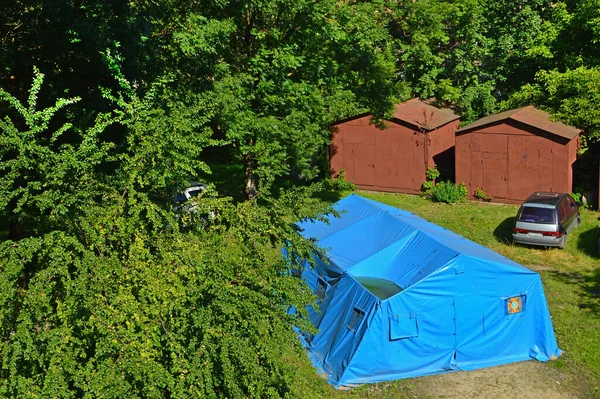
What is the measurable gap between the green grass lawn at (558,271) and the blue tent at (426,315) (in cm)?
45

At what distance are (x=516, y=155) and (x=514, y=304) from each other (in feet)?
34.8

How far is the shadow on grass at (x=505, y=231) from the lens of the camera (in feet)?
63.6

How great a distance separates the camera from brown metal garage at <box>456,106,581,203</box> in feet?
70.0

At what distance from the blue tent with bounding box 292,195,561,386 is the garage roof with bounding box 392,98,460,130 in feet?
36.4

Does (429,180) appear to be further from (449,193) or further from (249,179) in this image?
(249,179)

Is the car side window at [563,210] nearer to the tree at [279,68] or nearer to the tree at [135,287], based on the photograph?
the tree at [279,68]

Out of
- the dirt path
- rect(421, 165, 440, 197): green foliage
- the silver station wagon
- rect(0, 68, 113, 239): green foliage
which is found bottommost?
the dirt path

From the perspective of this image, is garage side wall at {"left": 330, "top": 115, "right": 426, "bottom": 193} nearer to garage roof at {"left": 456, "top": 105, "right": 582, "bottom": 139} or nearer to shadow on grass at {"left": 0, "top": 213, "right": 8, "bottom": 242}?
garage roof at {"left": 456, "top": 105, "right": 582, "bottom": 139}

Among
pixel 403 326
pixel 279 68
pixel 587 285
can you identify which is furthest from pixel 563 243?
pixel 279 68

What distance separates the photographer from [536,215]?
18.3m

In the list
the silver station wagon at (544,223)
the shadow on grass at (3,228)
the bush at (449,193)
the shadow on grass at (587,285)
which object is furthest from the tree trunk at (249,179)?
the shadow on grass at (587,285)

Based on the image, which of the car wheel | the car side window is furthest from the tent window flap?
the car side window

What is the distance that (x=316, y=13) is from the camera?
16.6m

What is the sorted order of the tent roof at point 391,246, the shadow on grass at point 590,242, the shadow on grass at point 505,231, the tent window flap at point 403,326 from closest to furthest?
the tent window flap at point 403,326 < the tent roof at point 391,246 < the shadow on grass at point 590,242 < the shadow on grass at point 505,231
